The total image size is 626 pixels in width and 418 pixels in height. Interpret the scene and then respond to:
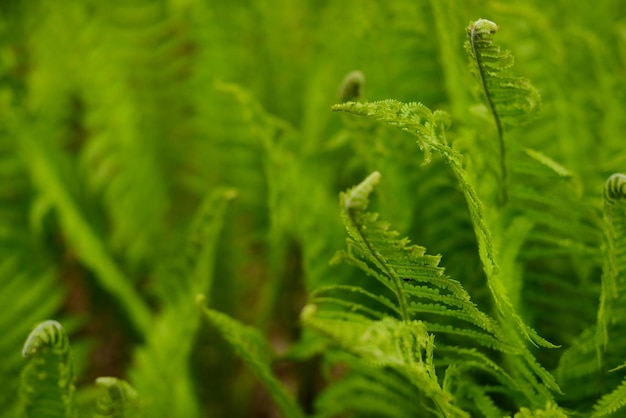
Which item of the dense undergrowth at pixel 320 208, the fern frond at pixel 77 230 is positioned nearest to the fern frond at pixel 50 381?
the dense undergrowth at pixel 320 208

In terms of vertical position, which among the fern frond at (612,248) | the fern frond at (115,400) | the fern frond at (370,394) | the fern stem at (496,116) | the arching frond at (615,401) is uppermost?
the fern stem at (496,116)

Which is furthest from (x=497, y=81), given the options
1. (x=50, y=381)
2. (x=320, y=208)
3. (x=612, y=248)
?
(x=50, y=381)

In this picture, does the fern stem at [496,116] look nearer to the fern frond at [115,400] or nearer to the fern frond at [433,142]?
the fern frond at [433,142]

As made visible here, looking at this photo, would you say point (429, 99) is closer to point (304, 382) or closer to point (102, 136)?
point (304, 382)

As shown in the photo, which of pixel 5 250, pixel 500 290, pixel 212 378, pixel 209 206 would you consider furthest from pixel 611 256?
pixel 5 250

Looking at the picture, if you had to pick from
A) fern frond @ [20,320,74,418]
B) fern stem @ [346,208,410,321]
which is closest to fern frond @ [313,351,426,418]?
fern stem @ [346,208,410,321]
